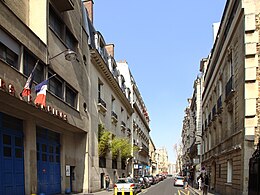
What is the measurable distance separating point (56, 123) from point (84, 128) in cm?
468

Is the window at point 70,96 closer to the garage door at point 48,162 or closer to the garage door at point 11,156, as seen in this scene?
the garage door at point 48,162

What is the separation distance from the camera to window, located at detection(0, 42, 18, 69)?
14.5 metres

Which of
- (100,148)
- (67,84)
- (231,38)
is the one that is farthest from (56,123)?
(231,38)

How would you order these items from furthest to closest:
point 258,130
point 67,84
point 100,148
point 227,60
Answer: point 100,148 → point 227,60 → point 67,84 → point 258,130

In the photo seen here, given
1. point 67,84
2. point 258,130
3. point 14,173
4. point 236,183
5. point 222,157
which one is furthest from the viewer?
point 222,157

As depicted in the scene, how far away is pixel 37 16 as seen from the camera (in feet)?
60.1

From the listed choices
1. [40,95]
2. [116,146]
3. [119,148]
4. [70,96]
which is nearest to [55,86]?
[70,96]

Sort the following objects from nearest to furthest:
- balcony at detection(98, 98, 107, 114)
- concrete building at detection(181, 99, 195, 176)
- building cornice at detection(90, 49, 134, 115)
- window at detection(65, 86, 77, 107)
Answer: window at detection(65, 86, 77, 107)
building cornice at detection(90, 49, 134, 115)
balcony at detection(98, 98, 107, 114)
concrete building at detection(181, 99, 195, 176)

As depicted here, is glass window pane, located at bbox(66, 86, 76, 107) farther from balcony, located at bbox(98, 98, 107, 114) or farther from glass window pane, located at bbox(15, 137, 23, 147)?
balcony, located at bbox(98, 98, 107, 114)

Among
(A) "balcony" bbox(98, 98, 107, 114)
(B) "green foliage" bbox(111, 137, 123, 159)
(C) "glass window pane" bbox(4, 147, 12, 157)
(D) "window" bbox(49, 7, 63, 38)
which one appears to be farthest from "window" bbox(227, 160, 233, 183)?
(C) "glass window pane" bbox(4, 147, 12, 157)

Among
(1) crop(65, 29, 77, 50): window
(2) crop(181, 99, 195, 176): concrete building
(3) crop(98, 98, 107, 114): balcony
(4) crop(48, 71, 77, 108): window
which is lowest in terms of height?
(2) crop(181, 99, 195, 176): concrete building

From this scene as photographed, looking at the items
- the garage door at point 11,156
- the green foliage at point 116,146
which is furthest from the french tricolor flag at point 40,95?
the green foliage at point 116,146

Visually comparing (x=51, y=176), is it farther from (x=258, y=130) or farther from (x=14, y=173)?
(x=258, y=130)

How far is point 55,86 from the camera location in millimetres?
20797
